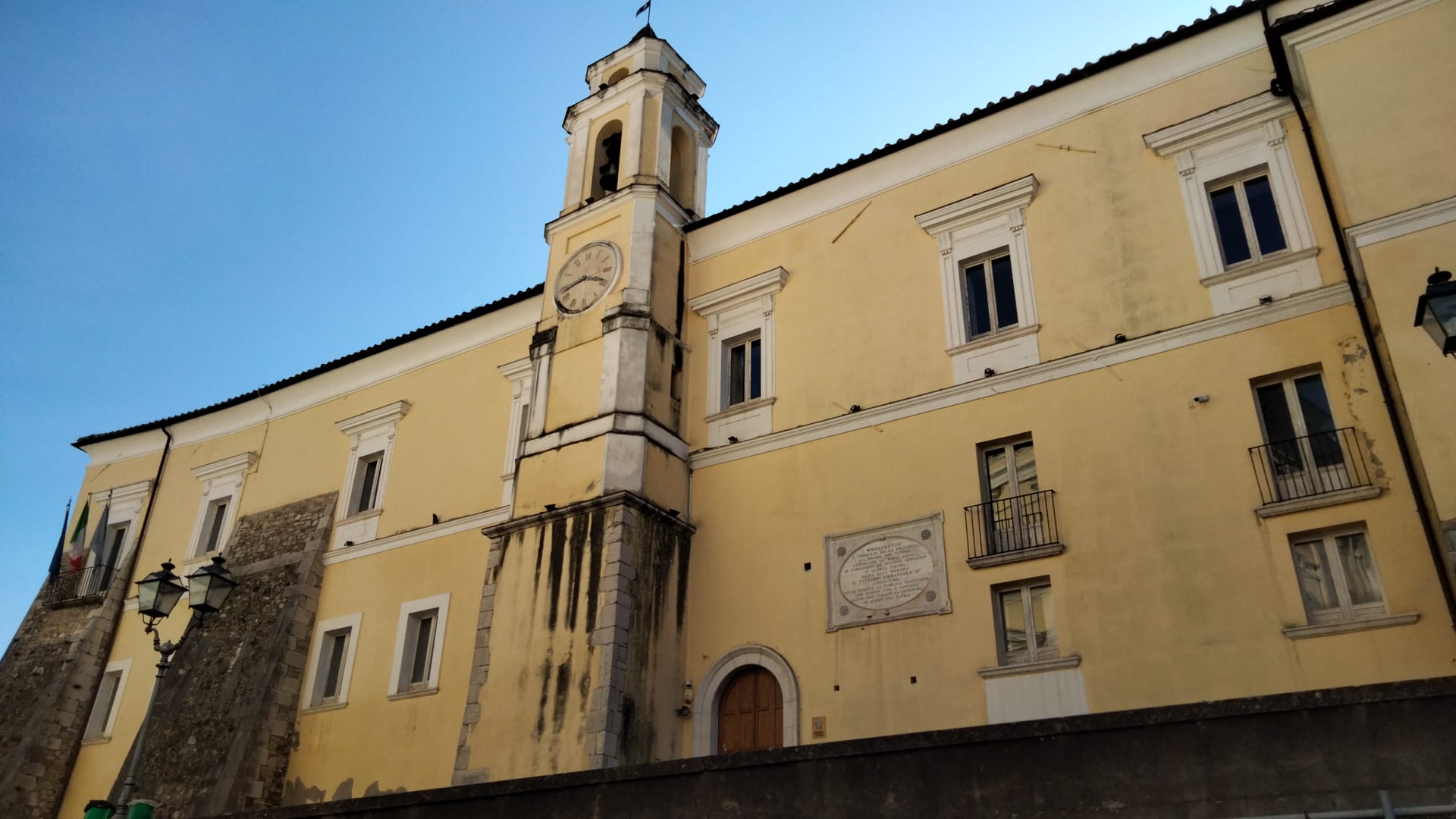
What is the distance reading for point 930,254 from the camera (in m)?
16.1

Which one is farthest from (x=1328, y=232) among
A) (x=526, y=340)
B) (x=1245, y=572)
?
(x=526, y=340)

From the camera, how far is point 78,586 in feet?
80.9

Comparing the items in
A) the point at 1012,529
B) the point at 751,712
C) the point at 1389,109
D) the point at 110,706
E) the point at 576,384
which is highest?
the point at 1389,109

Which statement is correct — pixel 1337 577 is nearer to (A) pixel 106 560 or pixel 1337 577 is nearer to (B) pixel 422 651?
(B) pixel 422 651

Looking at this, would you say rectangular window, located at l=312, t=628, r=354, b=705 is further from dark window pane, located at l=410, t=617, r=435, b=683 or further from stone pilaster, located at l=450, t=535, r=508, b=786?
stone pilaster, located at l=450, t=535, r=508, b=786

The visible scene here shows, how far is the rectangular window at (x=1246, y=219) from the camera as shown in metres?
13.5

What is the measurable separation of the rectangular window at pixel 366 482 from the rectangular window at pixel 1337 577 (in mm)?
15834

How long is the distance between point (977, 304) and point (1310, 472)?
5059mm

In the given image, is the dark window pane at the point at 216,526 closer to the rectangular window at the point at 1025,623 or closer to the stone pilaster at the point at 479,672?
the stone pilaster at the point at 479,672

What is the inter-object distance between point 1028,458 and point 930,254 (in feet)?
12.1

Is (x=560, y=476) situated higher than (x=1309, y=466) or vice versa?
(x=560, y=476)

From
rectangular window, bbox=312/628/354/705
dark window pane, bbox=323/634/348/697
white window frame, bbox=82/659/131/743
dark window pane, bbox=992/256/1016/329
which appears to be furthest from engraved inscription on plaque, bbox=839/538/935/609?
white window frame, bbox=82/659/131/743

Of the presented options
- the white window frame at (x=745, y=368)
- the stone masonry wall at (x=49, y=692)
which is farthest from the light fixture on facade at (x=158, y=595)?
the stone masonry wall at (x=49, y=692)

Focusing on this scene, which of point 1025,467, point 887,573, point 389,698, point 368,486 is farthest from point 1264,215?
point 368,486
